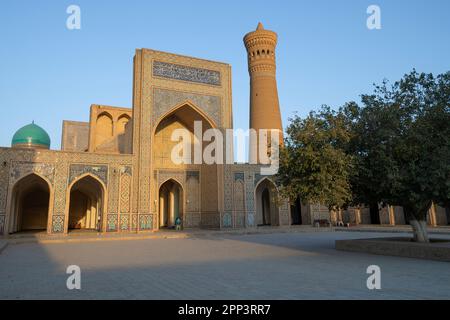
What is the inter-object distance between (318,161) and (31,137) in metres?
18.4

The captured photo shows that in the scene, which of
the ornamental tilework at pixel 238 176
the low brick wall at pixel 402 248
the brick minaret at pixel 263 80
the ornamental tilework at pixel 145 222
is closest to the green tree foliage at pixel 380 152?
the low brick wall at pixel 402 248

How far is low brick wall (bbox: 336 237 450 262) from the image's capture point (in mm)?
6430

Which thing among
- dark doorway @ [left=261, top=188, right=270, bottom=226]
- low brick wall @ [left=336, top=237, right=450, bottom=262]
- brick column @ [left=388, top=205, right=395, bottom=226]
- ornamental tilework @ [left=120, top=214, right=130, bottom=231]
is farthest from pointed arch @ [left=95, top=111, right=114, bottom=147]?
low brick wall @ [left=336, top=237, right=450, bottom=262]

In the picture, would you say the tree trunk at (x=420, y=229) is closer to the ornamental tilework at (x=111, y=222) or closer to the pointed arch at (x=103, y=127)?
the ornamental tilework at (x=111, y=222)

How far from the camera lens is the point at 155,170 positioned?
63.7 ft

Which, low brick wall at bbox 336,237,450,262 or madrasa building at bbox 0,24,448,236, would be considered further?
madrasa building at bbox 0,24,448,236

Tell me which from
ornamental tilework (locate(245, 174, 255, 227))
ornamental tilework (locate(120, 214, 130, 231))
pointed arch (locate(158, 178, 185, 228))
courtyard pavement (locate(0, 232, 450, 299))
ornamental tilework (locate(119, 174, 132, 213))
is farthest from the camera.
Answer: pointed arch (locate(158, 178, 185, 228))

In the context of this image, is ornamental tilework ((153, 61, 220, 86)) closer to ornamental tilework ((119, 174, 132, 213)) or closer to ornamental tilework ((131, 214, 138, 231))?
ornamental tilework ((119, 174, 132, 213))

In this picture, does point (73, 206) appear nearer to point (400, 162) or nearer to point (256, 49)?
point (256, 49)

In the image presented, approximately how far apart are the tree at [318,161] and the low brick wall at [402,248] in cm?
104

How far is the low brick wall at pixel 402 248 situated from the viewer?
643 cm

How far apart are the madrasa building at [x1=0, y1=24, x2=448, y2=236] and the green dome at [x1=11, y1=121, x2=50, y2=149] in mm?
58

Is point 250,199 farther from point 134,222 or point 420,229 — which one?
point 420,229

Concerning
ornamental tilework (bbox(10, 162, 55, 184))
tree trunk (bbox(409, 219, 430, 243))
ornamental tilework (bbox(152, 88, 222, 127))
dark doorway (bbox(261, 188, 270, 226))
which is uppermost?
ornamental tilework (bbox(152, 88, 222, 127))
